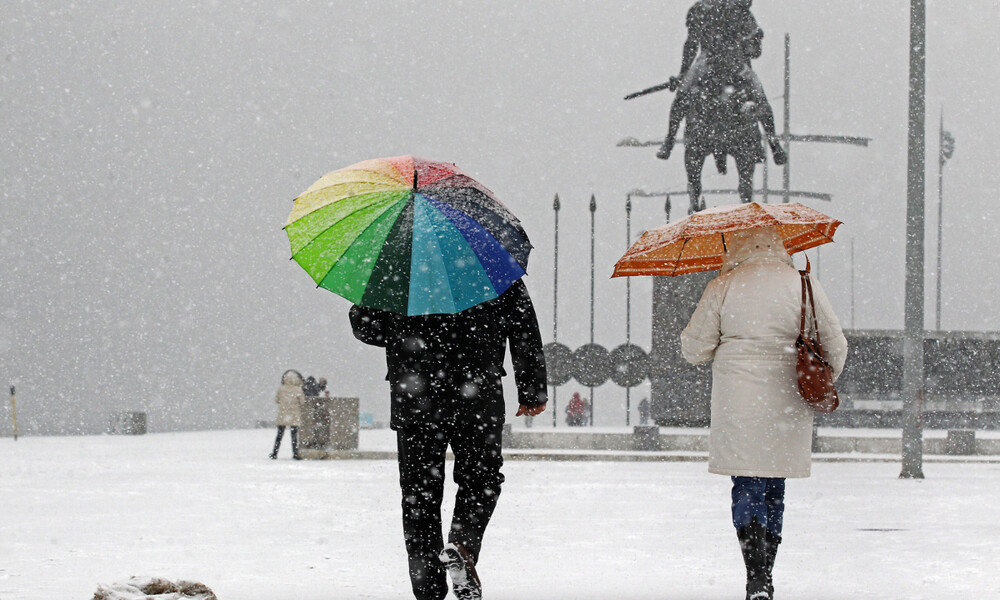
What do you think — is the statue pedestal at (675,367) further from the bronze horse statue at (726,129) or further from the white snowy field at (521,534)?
the white snowy field at (521,534)

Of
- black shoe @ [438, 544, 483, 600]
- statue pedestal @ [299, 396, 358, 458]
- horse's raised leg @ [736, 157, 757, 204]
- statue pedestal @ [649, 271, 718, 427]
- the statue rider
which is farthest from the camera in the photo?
statue pedestal @ [649, 271, 718, 427]

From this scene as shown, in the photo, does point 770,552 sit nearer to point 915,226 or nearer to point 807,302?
point 807,302

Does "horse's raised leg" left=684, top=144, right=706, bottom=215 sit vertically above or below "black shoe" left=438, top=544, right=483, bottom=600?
above

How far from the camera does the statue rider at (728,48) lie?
2308cm

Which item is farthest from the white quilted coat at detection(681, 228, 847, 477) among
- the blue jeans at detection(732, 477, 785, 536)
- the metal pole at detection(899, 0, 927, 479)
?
the metal pole at detection(899, 0, 927, 479)

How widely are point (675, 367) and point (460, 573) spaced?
65.1 ft

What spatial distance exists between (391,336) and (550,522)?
17.9 feet

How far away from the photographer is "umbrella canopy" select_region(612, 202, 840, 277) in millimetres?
5840

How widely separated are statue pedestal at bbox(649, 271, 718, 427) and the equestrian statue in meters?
2.37

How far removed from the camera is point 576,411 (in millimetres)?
38219

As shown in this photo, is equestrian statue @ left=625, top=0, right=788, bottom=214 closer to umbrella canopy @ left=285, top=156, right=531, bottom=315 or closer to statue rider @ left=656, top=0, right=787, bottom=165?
statue rider @ left=656, top=0, right=787, bottom=165

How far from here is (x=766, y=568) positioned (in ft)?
18.7

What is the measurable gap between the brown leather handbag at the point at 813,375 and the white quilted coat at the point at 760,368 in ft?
0.26

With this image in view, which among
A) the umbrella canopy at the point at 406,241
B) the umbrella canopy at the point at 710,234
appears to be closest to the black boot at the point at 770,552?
the umbrella canopy at the point at 710,234
